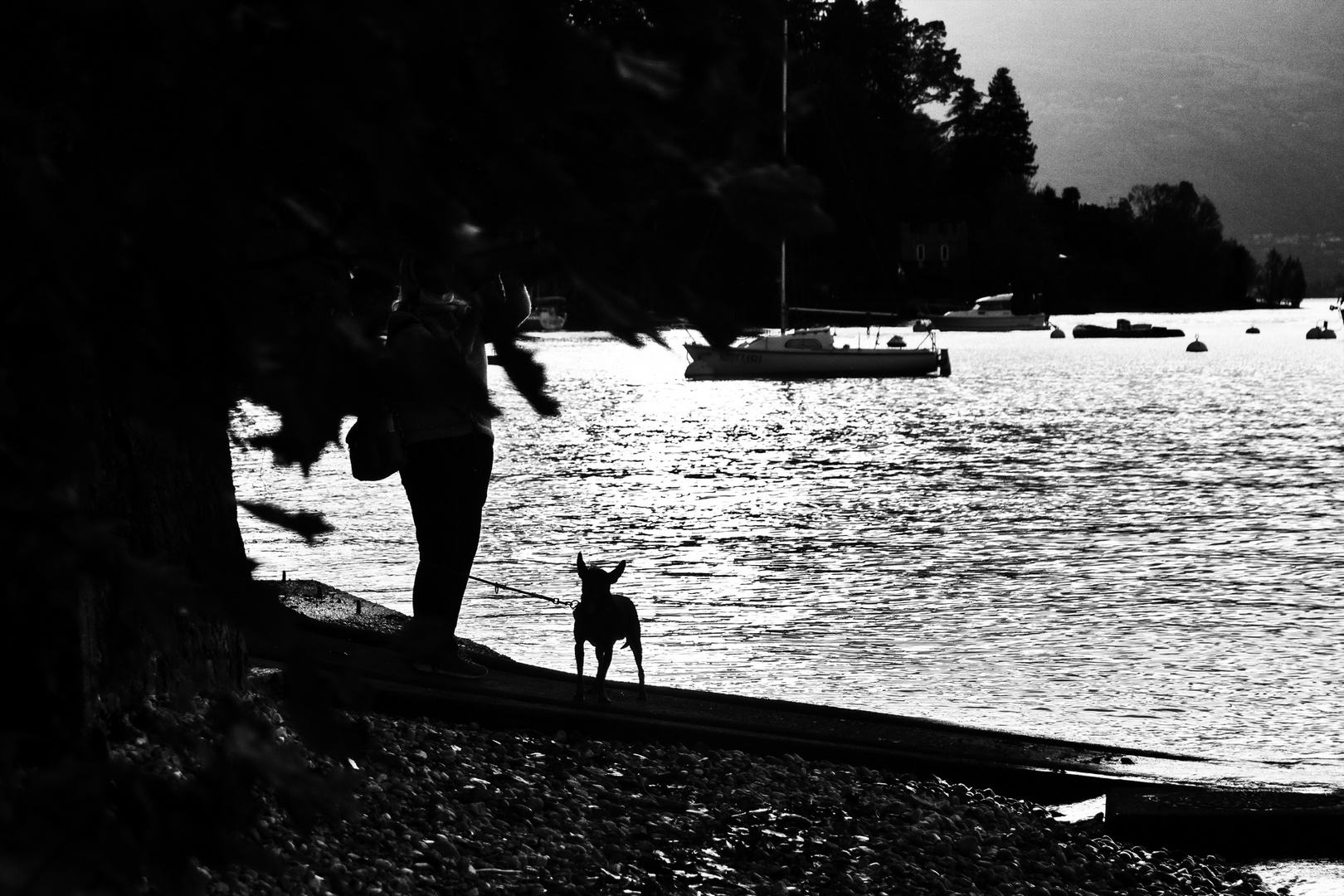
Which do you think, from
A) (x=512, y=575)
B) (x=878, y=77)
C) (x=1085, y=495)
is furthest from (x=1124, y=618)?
(x=878, y=77)

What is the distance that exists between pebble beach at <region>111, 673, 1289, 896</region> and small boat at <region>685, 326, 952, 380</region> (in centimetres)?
4497

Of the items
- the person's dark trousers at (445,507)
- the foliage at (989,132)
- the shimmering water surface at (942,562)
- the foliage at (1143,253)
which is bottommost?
the shimmering water surface at (942,562)

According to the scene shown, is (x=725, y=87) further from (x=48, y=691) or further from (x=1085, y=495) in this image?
(x=1085, y=495)

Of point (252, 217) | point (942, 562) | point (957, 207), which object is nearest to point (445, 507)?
point (252, 217)

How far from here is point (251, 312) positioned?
1512 millimetres

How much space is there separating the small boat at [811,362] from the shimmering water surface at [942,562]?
70.5ft

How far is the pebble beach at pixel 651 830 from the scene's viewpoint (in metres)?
3.75

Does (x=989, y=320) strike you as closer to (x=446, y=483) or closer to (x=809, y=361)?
(x=809, y=361)

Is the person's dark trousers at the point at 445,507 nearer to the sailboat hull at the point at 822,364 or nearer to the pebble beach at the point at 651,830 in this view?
the pebble beach at the point at 651,830

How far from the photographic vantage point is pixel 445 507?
6242mm

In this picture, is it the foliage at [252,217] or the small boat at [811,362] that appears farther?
the small boat at [811,362]

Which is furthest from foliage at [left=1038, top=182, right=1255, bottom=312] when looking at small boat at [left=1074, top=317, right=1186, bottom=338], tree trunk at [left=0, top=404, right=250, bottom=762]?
tree trunk at [left=0, top=404, right=250, bottom=762]

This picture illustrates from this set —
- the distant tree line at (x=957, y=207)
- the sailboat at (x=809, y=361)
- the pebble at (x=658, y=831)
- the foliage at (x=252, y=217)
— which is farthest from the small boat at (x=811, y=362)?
the foliage at (x=252, y=217)

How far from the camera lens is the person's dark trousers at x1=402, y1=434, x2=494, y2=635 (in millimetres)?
6141
